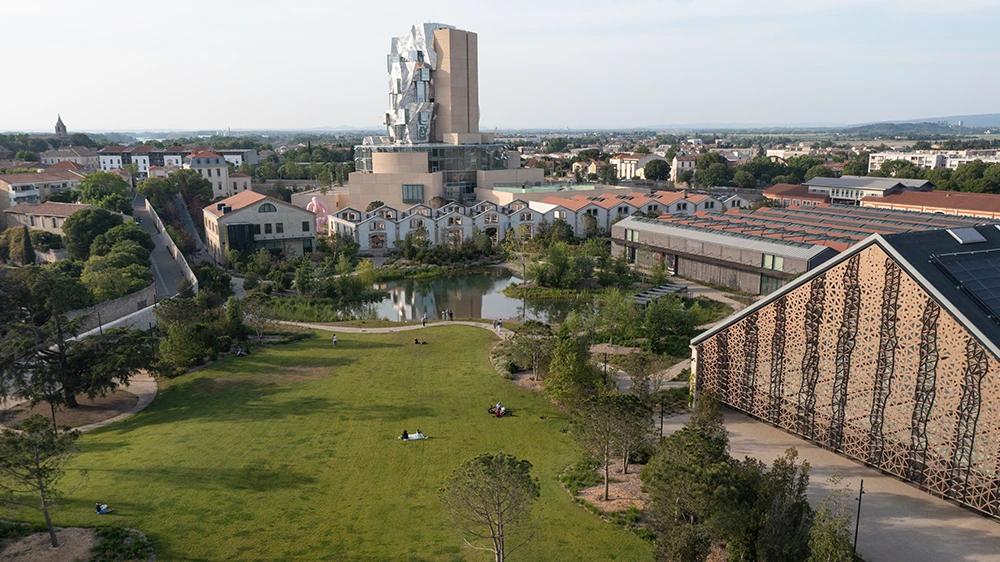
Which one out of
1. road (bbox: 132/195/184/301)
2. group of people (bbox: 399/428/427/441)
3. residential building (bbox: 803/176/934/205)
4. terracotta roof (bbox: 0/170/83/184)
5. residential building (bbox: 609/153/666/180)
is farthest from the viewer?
residential building (bbox: 609/153/666/180)

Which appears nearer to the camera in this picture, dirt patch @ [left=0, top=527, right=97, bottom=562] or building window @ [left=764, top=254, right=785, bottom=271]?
dirt patch @ [left=0, top=527, right=97, bottom=562]

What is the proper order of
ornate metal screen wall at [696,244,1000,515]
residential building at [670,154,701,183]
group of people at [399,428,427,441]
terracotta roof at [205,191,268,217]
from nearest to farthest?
ornate metal screen wall at [696,244,1000,515], group of people at [399,428,427,441], terracotta roof at [205,191,268,217], residential building at [670,154,701,183]

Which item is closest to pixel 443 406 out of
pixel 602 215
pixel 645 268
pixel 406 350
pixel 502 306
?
pixel 406 350

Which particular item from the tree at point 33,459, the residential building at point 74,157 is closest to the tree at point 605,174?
the residential building at point 74,157

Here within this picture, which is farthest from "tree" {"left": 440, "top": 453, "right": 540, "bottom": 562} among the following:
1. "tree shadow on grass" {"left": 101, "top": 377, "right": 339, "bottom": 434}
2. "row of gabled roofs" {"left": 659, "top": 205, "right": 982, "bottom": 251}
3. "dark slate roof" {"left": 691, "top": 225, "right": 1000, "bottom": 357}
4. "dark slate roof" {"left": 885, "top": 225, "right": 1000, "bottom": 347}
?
"row of gabled roofs" {"left": 659, "top": 205, "right": 982, "bottom": 251}

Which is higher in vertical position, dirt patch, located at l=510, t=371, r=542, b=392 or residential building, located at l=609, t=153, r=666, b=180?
residential building, located at l=609, t=153, r=666, b=180

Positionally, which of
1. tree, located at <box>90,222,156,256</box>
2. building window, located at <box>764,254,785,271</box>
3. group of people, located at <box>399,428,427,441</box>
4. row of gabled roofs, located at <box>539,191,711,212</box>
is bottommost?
group of people, located at <box>399,428,427,441</box>

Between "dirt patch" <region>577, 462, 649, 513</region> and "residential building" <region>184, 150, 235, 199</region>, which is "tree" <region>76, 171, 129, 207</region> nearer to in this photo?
"residential building" <region>184, 150, 235, 199</region>

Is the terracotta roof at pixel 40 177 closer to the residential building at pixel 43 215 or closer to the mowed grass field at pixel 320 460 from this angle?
the residential building at pixel 43 215
